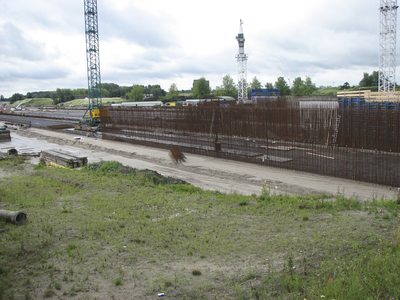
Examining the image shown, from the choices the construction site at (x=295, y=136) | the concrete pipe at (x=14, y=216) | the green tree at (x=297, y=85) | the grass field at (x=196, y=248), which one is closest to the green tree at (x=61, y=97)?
the green tree at (x=297, y=85)

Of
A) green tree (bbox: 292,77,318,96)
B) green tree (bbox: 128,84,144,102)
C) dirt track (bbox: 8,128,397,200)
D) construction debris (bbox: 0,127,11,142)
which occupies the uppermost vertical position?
green tree (bbox: 128,84,144,102)

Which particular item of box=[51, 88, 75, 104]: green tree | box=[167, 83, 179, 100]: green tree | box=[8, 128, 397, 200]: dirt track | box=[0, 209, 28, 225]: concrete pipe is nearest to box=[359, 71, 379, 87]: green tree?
box=[167, 83, 179, 100]: green tree

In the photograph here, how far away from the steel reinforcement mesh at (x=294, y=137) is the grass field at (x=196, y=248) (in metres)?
6.80

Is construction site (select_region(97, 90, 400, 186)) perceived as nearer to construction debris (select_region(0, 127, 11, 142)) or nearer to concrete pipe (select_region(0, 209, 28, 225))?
concrete pipe (select_region(0, 209, 28, 225))

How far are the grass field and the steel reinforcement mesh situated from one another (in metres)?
6.80

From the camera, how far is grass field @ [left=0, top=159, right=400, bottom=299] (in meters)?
6.96

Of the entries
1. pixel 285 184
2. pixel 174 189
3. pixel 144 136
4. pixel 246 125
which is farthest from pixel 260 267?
pixel 144 136

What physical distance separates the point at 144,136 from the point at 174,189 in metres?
20.9

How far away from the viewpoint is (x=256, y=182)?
20.2 m

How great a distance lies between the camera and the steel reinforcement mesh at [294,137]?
730 inches

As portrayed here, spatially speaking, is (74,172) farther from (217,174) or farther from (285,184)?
(285,184)

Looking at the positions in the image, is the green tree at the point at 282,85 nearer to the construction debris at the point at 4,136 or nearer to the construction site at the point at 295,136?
the construction site at the point at 295,136

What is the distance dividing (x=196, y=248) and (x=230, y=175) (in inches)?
512

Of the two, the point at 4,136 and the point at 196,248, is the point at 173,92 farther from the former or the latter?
the point at 196,248
